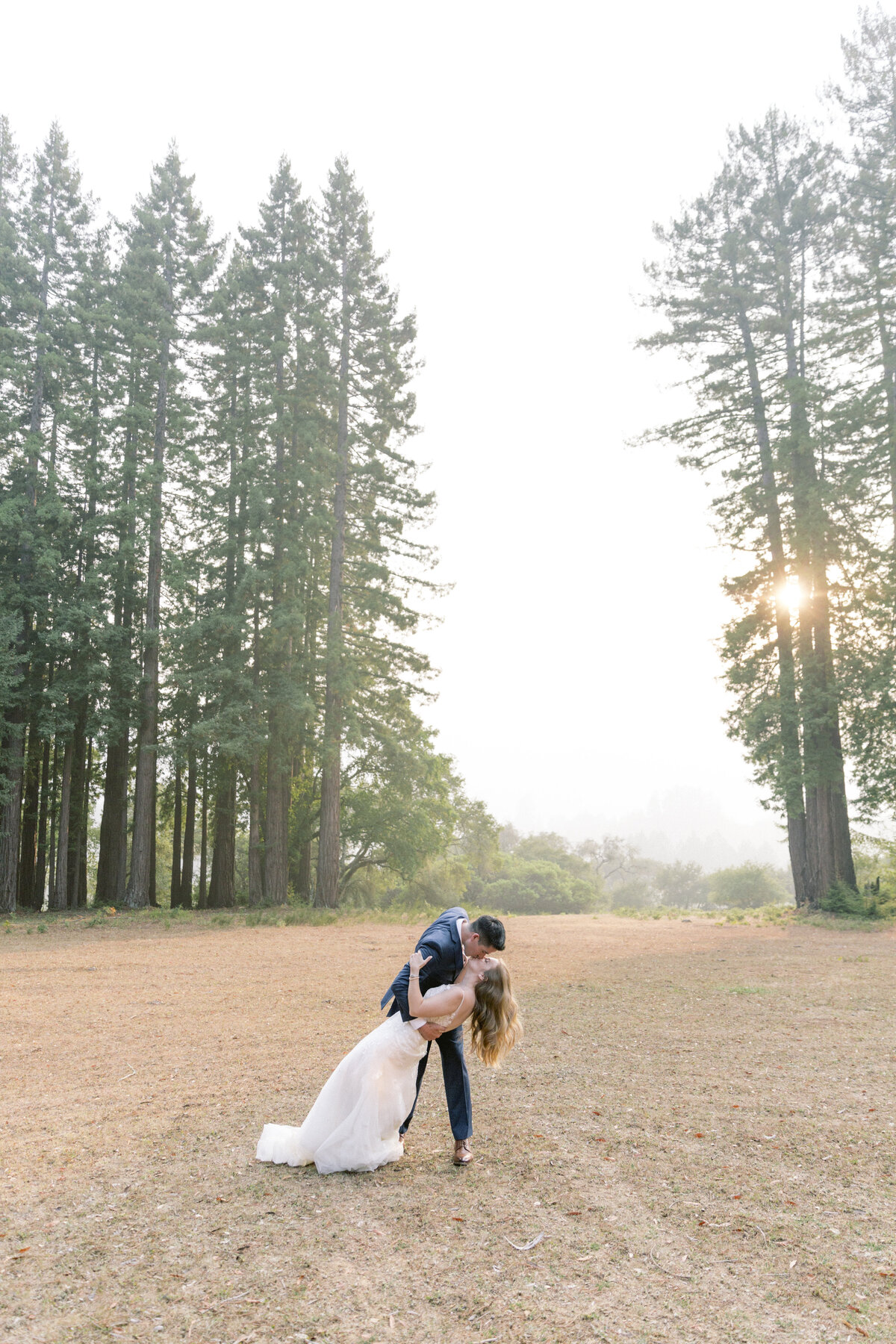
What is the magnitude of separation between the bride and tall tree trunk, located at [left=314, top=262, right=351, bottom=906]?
15.6m

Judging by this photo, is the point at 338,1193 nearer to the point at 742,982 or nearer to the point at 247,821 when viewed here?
the point at 742,982

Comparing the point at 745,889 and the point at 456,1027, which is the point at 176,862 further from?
the point at 745,889

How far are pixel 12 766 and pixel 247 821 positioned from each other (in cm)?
994

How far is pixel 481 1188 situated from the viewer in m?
4.25

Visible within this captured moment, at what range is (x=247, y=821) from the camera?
28.4 m

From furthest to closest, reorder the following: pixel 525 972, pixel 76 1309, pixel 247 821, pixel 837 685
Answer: pixel 247 821, pixel 837 685, pixel 525 972, pixel 76 1309

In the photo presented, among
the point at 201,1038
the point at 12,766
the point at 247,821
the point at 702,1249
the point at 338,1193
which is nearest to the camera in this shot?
the point at 702,1249

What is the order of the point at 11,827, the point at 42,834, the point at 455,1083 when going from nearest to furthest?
the point at 455,1083, the point at 11,827, the point at 42,834

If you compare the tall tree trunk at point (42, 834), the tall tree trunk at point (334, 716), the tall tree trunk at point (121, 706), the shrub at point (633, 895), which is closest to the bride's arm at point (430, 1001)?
the tall tree trunk at point (334, 716)

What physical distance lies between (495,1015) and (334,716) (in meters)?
16.4

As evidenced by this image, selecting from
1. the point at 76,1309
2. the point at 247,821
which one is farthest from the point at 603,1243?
the point at 247,821

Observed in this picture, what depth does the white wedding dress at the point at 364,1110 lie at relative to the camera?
14.8 ft

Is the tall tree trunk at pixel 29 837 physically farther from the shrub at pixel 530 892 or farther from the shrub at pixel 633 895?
the shrub at pixel 633 895

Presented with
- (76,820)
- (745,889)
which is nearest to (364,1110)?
(76,820)
